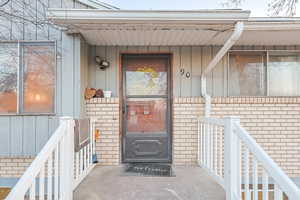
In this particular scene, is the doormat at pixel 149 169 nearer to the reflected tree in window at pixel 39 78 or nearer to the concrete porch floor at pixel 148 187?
Result: the concrete porch floor at pixel 148 187

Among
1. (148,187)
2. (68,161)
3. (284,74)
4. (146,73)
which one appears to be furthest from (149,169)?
(284,74)

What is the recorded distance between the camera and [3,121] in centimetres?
348

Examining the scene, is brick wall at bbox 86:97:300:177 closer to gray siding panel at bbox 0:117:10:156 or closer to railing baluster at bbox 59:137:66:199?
gray siding panel at bbox 0:117:10:156

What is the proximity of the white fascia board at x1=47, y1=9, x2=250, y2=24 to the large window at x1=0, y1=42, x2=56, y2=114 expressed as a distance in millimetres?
916

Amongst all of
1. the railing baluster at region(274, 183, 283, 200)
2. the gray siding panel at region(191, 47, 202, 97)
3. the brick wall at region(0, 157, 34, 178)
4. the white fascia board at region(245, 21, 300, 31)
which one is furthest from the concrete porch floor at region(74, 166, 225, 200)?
the white fascia board at region(245, 21, 300, 31)

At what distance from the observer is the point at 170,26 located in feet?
10.0

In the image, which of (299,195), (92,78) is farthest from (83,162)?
(299,195)

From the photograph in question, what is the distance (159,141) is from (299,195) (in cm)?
291

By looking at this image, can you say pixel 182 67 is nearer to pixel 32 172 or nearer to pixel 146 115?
pixel 146 115

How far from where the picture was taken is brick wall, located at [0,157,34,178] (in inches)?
141

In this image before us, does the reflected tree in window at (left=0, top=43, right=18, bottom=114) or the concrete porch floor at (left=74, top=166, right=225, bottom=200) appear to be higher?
the reflected tree in window at (left=0, top=43, right=18, bottom=114)

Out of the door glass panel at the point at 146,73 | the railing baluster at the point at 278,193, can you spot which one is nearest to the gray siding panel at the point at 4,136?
the door glass panel at the point at 146,73

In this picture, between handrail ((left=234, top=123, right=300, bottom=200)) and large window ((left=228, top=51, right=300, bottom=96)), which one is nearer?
handrail ((left=234, top=123, right=300, bottom=200))

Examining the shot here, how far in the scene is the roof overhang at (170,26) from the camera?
2.80 meters
